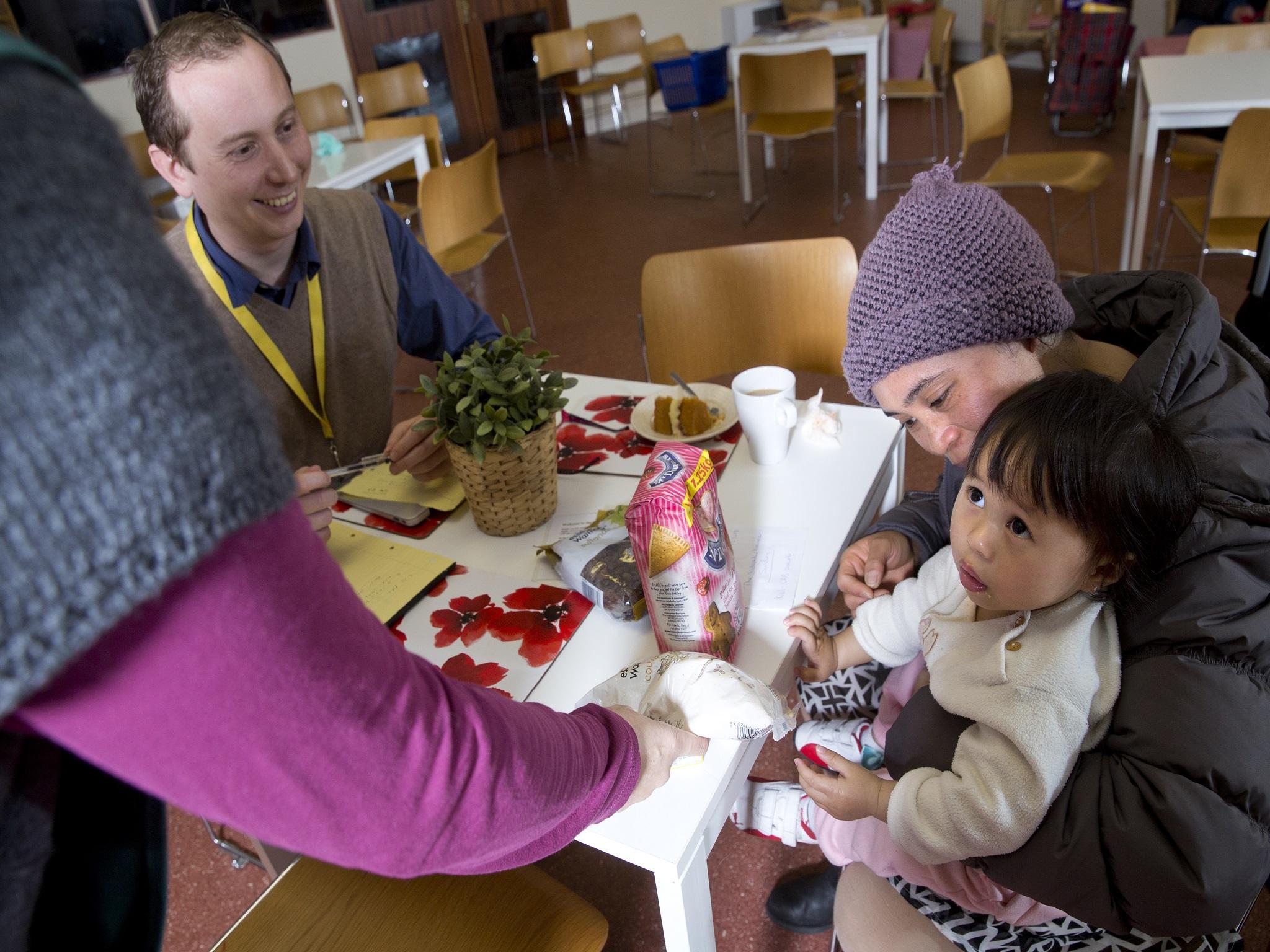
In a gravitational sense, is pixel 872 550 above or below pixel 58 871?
below

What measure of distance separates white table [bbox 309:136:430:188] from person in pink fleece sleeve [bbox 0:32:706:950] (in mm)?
3164

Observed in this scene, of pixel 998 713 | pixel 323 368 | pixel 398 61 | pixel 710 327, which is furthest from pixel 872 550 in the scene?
pixel 398 61

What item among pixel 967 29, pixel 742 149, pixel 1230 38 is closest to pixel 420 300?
pixel 742 149

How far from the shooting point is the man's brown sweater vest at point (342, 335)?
1609 mm

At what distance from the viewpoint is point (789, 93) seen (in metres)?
4.54

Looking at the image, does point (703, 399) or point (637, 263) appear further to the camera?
point (637, 263)

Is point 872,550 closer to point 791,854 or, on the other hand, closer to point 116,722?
point 791,854

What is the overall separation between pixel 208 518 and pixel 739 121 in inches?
195

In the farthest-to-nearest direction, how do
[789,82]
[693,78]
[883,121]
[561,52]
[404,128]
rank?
1. [561,52]
2. [883,121]
3. [693,78]
4. [789,82]
5. [404,128]

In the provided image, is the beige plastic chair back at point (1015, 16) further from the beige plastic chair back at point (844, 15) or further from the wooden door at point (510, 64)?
the wooden door at point (510, 64)

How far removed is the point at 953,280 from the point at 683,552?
0.47 m

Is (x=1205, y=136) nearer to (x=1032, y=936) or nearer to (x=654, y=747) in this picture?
(x=1032, y=936)

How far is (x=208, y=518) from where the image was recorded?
0.38 meters

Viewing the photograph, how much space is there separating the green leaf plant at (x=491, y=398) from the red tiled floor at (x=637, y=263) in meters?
0.96
